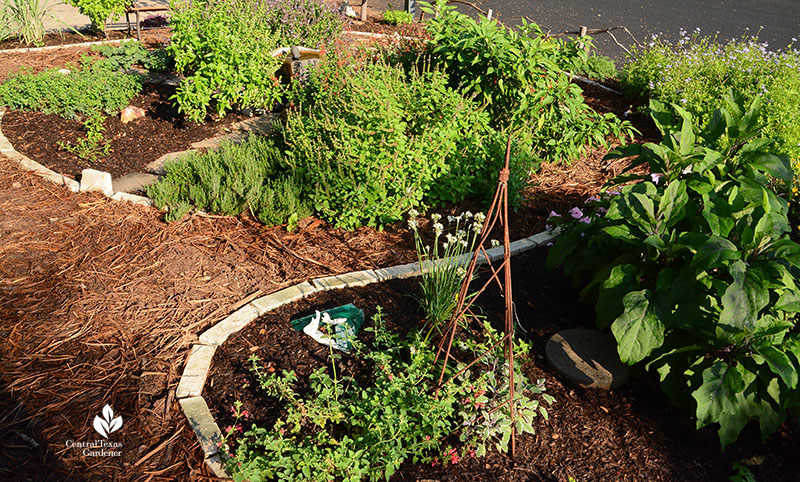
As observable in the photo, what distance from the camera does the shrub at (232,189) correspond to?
433 centimetres

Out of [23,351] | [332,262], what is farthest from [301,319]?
[23,351]

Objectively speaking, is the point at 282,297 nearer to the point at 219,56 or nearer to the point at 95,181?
the point at 95,181

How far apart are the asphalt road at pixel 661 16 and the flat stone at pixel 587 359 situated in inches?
318

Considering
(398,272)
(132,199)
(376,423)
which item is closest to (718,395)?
(376,423)

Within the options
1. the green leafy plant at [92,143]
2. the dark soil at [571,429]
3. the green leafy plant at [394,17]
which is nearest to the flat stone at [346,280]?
the dark soil at [571,429]

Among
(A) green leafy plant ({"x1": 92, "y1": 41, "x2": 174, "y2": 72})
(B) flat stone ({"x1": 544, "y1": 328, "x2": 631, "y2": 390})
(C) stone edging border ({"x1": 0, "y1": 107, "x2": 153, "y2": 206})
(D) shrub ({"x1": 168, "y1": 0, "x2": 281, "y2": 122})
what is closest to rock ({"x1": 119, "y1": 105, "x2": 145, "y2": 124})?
(D) shrub ({"x1": 168, "y1": 0, "x2": 281, "y2": 122})

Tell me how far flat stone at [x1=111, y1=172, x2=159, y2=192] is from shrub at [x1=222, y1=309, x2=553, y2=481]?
8.65ft

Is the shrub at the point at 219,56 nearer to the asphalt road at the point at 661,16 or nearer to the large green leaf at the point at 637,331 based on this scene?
the large green leaf at the point at 637,331

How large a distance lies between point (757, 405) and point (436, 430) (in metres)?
1.49

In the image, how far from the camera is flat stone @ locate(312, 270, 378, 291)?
3715 mm

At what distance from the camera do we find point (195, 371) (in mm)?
3051

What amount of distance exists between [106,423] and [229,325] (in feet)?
2.68

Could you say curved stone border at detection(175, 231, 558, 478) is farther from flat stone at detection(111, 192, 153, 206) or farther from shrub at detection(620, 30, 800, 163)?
shrub at detection(620, 30, 800, 163)

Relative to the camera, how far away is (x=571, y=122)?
506cm
